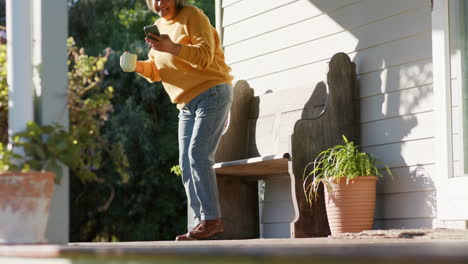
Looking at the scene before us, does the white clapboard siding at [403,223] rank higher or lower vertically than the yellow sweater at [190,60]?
lower

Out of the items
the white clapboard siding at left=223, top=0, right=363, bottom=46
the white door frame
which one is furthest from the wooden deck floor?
the white clapboard siding at left=223, top=0, right=363, bottom=46

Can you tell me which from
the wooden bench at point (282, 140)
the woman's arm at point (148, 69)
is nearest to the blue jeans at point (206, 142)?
the woman's arm at point (148, 69)

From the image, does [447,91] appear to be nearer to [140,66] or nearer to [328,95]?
[328,95]

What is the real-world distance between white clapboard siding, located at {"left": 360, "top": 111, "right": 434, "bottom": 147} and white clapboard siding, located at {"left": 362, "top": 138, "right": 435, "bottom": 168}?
3 centimetres

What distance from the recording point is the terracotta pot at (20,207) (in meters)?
2.28

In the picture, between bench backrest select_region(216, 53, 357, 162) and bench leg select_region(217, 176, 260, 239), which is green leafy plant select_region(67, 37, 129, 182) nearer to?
bench backrest select_region(216, 53, 357, 162)

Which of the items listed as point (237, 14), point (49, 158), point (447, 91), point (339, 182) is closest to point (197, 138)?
point (339, 182)

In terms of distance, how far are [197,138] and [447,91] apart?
1.25 m

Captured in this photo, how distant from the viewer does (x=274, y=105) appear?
199 inches

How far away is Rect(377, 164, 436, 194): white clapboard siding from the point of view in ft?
13.2

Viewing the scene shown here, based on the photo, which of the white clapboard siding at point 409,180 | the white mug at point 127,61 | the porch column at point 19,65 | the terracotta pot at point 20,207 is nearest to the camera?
the terracotta pot at point 20,207

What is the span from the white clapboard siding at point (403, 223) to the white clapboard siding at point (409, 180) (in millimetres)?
152

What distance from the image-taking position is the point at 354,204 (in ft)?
13.4

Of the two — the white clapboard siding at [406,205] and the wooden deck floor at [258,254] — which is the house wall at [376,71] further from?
the wooden deck floor at [258,254]
